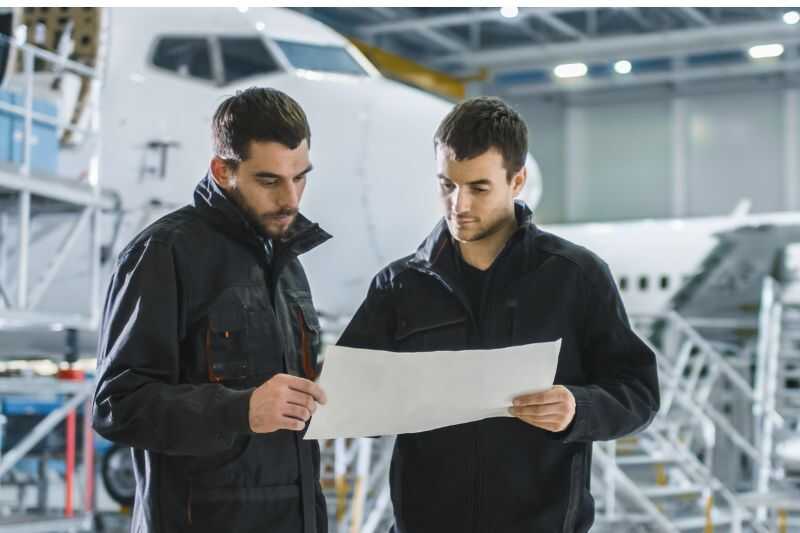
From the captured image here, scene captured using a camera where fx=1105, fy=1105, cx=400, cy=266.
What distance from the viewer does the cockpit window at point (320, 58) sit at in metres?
8.49

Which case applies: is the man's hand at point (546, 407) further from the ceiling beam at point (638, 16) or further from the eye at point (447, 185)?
the ceiling beam at point (638, 16)

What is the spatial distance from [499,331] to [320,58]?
21.3 ft

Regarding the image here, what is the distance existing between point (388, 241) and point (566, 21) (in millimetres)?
16827

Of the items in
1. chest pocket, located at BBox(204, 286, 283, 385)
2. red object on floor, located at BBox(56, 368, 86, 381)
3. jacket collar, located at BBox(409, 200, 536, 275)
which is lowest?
red object on floor, located at BBox(56, 368, 86, 381)

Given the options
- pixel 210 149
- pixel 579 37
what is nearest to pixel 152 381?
pixel 210 149

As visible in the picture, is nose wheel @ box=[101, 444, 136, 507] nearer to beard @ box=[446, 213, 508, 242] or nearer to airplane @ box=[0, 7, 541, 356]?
airplane @ box=[0, 7, 541, 356]

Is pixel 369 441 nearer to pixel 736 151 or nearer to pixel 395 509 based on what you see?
pixel 395 509

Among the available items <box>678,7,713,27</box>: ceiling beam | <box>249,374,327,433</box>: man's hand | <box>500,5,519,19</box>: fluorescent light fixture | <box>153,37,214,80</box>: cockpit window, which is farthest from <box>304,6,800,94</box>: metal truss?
<box>249,374,327,433</box>: man's hand

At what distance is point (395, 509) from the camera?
250 cm

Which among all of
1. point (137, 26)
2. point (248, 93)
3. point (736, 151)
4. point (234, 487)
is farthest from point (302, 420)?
point (736, 151)

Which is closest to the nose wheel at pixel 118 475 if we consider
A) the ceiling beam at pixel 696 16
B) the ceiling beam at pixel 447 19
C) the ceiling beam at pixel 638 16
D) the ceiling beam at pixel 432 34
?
the ceiling beam at pixel 447 19

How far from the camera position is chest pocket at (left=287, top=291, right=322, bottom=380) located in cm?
→ 247

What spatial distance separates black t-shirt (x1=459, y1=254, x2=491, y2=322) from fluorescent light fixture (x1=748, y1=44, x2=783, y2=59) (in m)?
21.2

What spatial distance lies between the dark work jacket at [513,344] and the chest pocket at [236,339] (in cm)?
24
